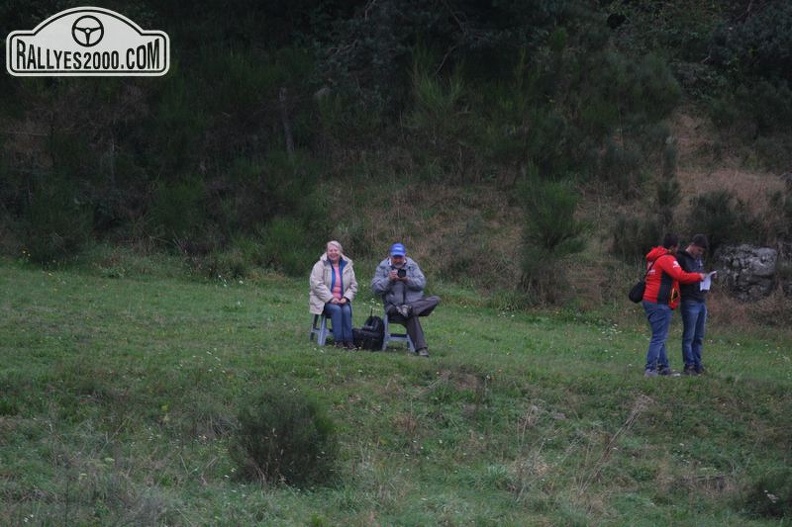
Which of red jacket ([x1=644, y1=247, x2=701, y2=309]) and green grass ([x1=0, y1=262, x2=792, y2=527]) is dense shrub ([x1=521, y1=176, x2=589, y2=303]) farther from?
red jacket ([x1=644, y1=247, x2=701, y2=309])

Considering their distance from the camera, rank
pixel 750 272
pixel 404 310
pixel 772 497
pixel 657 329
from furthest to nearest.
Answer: pixel 750 272
pixel 404 310
pixel 657 329
pixel 772 497

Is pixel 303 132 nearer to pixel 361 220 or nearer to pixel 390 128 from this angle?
pixel 390 128

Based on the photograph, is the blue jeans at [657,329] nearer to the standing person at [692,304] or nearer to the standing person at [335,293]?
the standing person at [692,304]

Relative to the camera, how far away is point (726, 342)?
19062 mm

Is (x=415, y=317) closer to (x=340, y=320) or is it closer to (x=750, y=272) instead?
(x=340, y=320)

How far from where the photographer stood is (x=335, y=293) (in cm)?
1445

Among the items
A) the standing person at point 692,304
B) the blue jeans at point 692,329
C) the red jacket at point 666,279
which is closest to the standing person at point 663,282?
the red jacket at point 666,279

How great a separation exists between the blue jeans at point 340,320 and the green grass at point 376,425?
0.42 metres

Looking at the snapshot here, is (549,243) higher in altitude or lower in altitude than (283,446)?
higher

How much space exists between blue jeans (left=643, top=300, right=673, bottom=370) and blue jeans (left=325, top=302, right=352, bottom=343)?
12.7 feet

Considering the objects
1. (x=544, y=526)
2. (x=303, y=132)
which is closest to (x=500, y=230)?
(x=303, y=132)

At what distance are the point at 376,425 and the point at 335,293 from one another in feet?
9.52

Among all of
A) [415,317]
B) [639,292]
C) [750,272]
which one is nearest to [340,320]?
[415,317]

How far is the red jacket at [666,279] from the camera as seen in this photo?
13.7 meters
